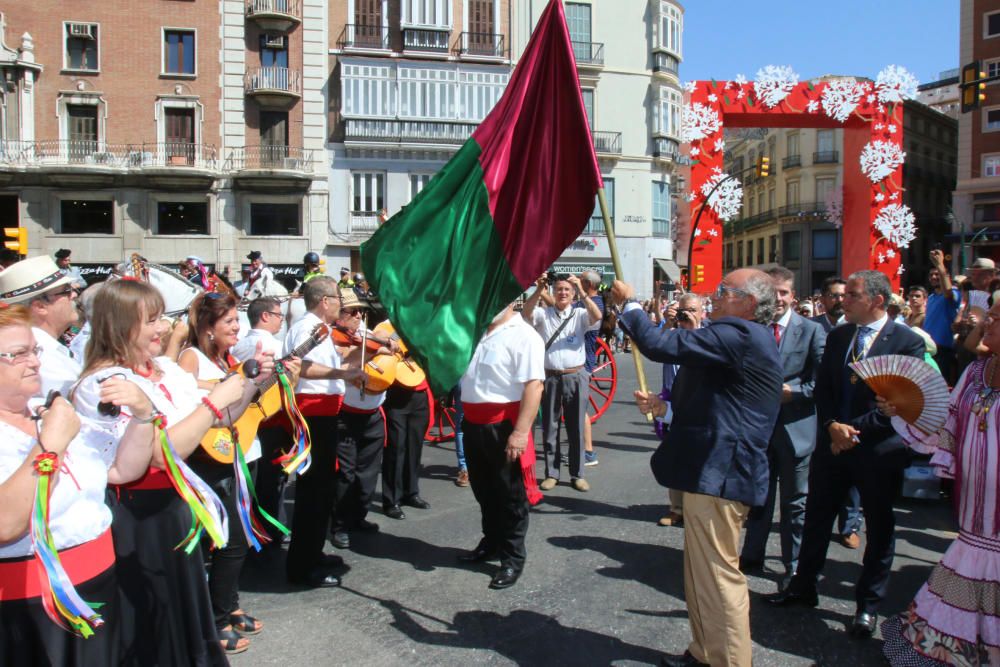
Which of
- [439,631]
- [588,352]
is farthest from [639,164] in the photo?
[439,631]

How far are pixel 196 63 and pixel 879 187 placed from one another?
23842 mm

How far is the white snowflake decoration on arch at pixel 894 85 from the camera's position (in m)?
20.4

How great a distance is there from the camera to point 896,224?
68.8ft

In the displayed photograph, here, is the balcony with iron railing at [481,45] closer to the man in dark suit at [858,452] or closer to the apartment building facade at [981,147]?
the apartment building facade at [981,147]

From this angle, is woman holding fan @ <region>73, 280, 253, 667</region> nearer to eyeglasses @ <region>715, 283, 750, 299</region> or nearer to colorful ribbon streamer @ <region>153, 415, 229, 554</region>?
colorful ribbon streamer @ <region>153, 415, 229, 554</region>

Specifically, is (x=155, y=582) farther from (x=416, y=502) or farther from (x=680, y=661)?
(x=416, y=502)

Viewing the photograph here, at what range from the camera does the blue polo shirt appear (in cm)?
818

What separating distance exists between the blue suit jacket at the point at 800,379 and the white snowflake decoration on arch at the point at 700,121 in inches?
617

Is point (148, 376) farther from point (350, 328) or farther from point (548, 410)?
point (548, 410)

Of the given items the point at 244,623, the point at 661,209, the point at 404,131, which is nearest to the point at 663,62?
the point at 661,209

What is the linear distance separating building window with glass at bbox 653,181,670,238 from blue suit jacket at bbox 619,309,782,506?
30.9 meters

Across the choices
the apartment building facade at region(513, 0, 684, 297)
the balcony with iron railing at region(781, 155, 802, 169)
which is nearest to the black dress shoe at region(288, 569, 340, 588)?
the apartment building facade at region(513, 0, 684, 297)

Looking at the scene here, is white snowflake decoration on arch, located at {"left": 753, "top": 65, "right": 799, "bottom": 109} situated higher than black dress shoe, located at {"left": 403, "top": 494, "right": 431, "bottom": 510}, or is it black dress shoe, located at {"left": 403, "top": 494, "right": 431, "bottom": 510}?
white snowflake decoration on arch, located at {"left": 753, "top": 65, "right": 799, "bottom": 109}

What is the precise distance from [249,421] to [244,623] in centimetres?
108
